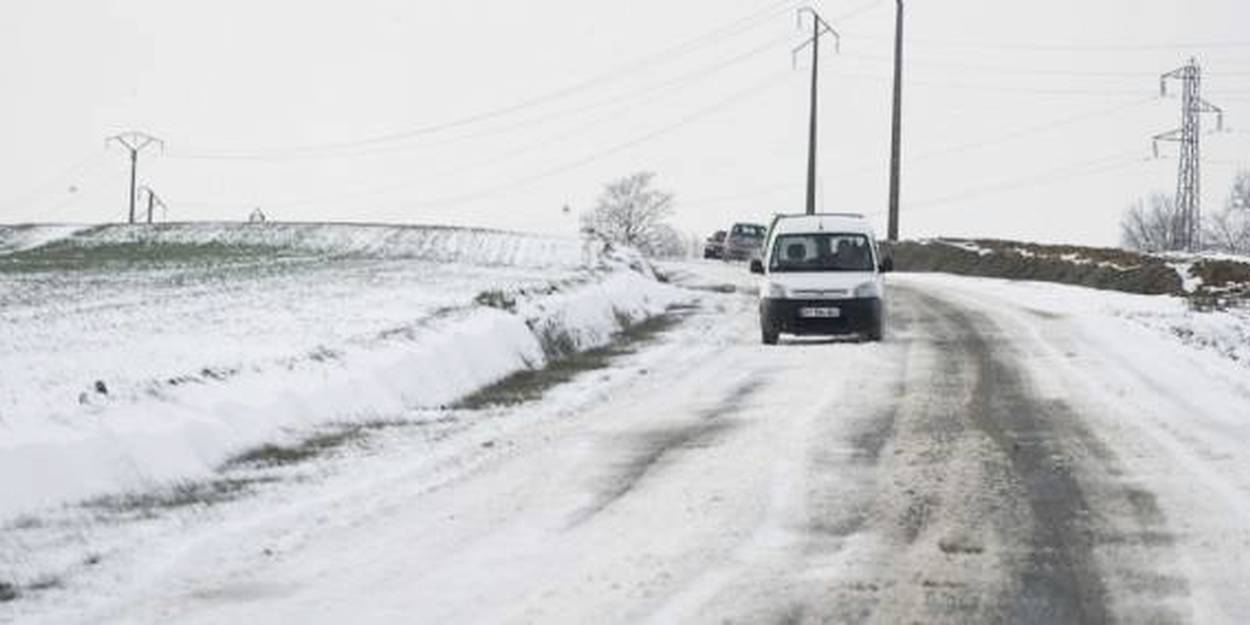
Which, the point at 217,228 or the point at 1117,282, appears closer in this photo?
the point at 1117,282

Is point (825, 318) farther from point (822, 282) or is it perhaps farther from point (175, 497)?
point (175, 497)

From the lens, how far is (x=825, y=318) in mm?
21531

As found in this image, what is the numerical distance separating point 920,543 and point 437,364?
870 cm

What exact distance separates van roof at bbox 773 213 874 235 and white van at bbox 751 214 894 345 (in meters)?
0.02

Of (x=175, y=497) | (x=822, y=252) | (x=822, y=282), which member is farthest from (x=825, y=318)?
(x=175, y=497)

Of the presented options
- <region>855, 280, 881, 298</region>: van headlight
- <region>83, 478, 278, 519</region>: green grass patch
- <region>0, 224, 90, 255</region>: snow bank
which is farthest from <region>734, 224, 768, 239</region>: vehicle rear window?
<region>83, 478, 278, 519</region>: green grass patch

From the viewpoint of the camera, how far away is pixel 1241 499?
29.2 ft

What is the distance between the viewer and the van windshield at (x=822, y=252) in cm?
2245

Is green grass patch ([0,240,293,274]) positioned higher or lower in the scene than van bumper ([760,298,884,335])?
higher

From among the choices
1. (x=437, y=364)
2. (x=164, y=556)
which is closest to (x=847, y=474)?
(x=164, y=556)

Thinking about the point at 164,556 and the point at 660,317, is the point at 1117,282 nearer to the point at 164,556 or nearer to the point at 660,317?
the point at 660,317

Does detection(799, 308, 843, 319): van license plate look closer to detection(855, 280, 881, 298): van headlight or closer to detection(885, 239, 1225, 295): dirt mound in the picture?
detection(855, 280, 881, 298): van headlight

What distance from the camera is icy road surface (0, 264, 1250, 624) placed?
257 inches

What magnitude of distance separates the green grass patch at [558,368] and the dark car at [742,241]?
108 ft
